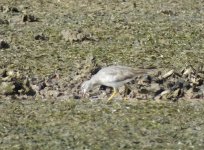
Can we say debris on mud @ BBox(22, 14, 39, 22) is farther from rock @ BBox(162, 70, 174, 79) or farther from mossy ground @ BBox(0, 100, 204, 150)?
mossy ground @ BBox(0, 100, 204, 150)

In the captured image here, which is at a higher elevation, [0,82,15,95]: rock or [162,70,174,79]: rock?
[162,70,174,79]: rock

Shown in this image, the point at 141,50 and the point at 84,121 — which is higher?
the point at 141,50

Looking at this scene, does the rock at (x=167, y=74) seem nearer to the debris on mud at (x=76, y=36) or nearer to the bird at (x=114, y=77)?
the bird at (x=114, y=77)

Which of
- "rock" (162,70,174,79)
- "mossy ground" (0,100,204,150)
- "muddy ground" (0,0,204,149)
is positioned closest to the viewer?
"mossy ground" (0,100,204,150)

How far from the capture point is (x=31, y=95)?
489 inches

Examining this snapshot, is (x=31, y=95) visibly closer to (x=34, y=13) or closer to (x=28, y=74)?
(x=28, y=74)

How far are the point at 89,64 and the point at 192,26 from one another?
17.6ft

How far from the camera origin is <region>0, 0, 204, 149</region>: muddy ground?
10.5m

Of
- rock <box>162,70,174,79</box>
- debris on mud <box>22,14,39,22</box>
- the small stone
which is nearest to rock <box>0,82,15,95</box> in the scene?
rock <box>162,70,174,79</box>

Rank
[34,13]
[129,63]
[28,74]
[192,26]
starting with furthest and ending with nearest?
[34,13]
[192,26]
[129,63]
[28,74]

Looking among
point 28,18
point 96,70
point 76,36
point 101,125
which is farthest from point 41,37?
point 101,125

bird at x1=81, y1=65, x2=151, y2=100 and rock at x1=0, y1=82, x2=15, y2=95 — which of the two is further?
rock at x1=0, y1=82, x2=15, y2=95

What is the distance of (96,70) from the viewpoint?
1352cm

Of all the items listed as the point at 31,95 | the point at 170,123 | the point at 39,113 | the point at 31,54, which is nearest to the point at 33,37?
the point at 31,54
